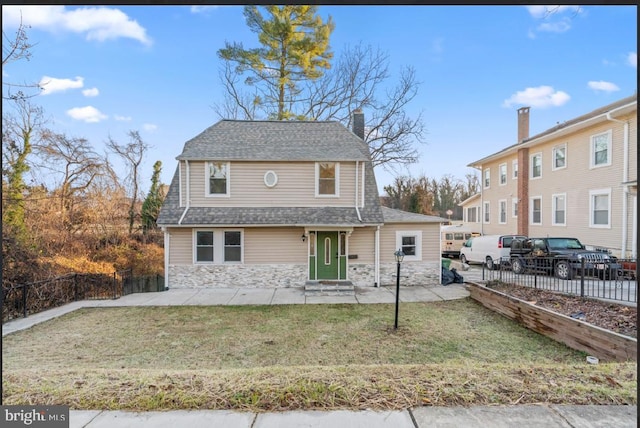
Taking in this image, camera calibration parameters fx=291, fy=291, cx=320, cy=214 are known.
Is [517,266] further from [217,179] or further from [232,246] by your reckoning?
[217,179]

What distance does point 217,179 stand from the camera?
1102cm

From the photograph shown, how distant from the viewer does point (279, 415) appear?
1.77 meters

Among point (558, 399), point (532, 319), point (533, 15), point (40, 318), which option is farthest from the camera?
point (40, 318)

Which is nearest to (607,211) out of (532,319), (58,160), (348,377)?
(532,319)

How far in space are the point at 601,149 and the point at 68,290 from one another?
21.0 m

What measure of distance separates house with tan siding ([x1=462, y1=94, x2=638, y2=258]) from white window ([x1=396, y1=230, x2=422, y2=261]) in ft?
21.0

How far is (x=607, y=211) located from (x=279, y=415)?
1618 cm

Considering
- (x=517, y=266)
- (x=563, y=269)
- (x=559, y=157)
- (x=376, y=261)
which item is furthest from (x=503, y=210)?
(x=376, y=261)

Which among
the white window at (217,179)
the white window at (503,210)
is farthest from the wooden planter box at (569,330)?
the white window at (503,210)

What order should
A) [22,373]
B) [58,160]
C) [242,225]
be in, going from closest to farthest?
[22,373]
[242,225]
[58,160]

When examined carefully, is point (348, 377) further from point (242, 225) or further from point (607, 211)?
point (607, 211)

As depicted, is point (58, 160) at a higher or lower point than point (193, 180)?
higher

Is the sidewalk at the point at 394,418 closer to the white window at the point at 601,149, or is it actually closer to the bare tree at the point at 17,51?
the bare tree at the point at 17,51

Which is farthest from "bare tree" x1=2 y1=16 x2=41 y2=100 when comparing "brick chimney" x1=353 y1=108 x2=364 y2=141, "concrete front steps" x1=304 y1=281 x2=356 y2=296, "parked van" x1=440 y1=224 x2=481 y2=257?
"parked van" x1=440 y1=224 x2=481 y2=257
